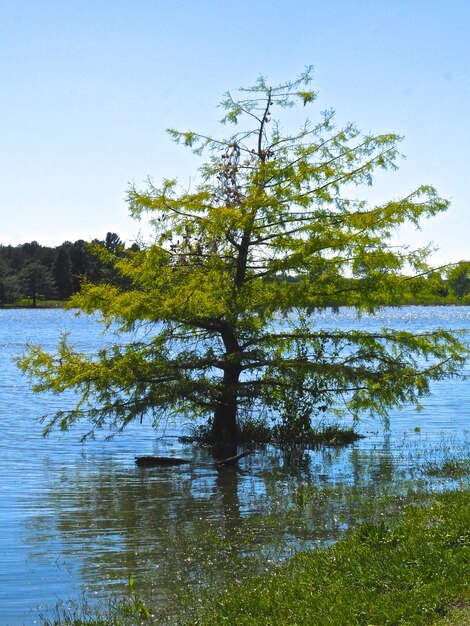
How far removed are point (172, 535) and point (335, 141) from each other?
9.96 m

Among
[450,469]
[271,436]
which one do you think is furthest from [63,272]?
[450,469]

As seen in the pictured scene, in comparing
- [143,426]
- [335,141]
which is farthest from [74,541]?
[143,426]

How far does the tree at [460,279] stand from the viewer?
58.0 ft

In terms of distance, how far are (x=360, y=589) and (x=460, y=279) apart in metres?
11.8

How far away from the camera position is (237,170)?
18.4m

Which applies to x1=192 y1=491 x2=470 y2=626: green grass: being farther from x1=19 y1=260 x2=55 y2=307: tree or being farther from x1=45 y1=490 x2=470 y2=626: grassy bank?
x1=19 y1=260 x2=55 y2=307: tree

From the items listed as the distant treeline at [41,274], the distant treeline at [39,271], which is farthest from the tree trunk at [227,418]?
the distant treeline at [41,274]

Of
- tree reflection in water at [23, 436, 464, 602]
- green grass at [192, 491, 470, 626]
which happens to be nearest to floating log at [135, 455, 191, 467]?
tree reflection in water at [23, 436, 464, 602]

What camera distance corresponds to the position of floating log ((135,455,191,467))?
18281 millimetres

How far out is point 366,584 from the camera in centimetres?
810

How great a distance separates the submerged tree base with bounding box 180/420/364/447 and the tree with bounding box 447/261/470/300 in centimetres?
461

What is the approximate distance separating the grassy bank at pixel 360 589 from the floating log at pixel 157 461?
8.50 meters

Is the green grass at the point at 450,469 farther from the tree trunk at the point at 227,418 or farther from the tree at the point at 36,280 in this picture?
the tree at the point at 36,280

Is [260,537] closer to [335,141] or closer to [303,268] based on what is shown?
[303,268]
